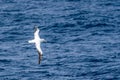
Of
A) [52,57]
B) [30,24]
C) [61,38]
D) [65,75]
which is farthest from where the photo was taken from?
[30,24]

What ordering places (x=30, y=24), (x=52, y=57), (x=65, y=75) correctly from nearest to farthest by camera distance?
1. (x=65, y=75)
2. (x=52, y=57)
3. (x=30, y=24)

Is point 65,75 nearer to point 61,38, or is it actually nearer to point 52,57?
point 52,57

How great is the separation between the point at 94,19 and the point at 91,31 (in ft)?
16.7

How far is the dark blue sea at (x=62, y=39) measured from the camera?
73.6m

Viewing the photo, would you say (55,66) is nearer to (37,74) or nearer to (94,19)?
(37,74)

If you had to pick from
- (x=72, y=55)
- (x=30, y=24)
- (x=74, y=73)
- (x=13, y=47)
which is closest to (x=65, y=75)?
(x=74, y=73)

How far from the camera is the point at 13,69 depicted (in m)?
74.4

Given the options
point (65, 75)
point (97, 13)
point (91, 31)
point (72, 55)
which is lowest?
point (65, 75)

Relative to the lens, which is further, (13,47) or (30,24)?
(30,24)

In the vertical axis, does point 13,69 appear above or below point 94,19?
below

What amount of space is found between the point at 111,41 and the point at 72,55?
6935 millimetres

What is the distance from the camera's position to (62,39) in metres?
83.5

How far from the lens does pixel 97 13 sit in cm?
9388

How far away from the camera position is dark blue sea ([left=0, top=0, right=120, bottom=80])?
73625 millimetres
